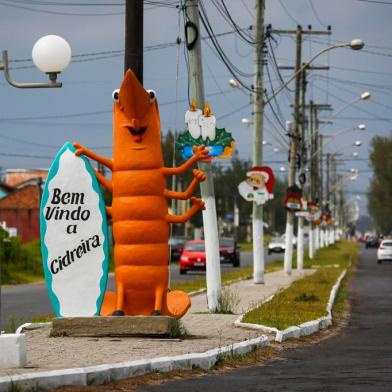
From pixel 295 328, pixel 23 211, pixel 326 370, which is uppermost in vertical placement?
pixel 23 211

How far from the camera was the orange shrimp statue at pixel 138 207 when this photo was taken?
17703 millimetres

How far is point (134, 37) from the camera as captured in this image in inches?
742

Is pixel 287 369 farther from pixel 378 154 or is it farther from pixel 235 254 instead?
pixel 378 154

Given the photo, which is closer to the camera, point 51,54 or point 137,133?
point 51,54

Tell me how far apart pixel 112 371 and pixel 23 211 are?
8379cm

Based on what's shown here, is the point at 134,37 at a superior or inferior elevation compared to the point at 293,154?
inferior

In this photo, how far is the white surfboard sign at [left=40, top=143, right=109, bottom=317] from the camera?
17.5m

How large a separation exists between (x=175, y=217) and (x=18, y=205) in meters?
78.5

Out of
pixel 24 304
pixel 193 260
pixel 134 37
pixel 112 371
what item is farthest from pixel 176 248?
pixel 112 371

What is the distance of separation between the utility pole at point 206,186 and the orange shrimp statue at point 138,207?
5593 mm

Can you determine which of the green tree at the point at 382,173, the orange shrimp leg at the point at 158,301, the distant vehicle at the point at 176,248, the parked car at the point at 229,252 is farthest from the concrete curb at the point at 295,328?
the green tree at the point at 382,173

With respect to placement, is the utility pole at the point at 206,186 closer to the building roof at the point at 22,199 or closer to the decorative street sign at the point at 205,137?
the decorative street sign at the point at 205,137

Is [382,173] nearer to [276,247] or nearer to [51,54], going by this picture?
[276,247]

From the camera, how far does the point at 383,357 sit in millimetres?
16219
